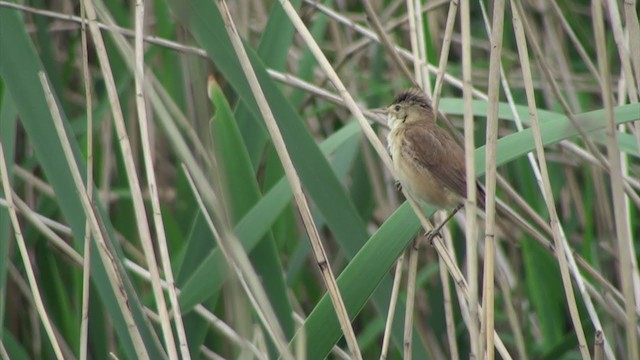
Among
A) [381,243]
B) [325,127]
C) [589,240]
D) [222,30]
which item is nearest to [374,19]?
[222,30]

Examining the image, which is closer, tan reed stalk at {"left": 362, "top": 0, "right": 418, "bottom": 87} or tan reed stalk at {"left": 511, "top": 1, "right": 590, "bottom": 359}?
tan reed stalk at {"left": 511, "top": 1, "right": 590, "bottom": 359}

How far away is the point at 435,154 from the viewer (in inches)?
126

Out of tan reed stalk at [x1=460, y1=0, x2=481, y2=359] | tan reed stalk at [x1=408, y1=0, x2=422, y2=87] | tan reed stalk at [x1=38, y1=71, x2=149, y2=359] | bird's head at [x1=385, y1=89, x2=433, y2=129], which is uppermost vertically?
tan reed stalk at [x1=408, y1=0, x2=422, y2=87]

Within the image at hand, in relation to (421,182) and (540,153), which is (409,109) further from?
(540,153)

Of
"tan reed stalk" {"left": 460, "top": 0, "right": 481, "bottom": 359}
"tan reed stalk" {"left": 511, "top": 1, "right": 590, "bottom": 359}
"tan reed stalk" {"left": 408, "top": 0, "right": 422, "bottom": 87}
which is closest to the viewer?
"tan reed stalk" {"left": 460, "top": 0, "right": 481, "bottom": 359}

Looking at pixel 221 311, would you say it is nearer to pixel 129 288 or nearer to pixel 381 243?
pixel 129 288

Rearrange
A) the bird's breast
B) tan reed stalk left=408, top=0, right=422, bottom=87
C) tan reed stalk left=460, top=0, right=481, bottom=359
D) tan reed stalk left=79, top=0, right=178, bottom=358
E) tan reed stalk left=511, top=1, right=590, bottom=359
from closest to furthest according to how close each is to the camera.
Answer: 1. tan reed stalk left=460, top=0, right=481, bottom=359
2. tan reed stalk left=511, top=1, right=590, bottom=359
3. tan reed stalk left=79, top=0, right=178, bottom=358
4. tan reed stalk left=408, top=0, right=422, bottom=87
5. the bird's breast

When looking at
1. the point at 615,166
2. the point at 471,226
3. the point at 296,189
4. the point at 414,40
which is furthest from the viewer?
the point at 414,40

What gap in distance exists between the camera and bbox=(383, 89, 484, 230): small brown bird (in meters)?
3.09

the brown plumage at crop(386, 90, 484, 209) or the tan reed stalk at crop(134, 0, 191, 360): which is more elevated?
the brown plumage at crop(386, 90, 484, 209)

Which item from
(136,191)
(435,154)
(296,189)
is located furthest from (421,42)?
(136,191)

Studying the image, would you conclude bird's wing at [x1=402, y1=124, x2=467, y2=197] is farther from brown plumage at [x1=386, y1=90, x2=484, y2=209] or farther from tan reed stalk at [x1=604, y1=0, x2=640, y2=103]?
tan reed stalk at [x1=604, y1=0, x2=640, y2=103]

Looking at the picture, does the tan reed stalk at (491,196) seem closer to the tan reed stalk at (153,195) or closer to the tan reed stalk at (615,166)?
the tan reed stalk at (615,166)

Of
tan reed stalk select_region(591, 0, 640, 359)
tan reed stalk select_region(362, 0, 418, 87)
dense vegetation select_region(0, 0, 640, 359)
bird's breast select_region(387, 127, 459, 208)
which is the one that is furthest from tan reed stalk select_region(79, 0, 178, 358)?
tan reed stalk select_region(591, 0, 640, 359)
